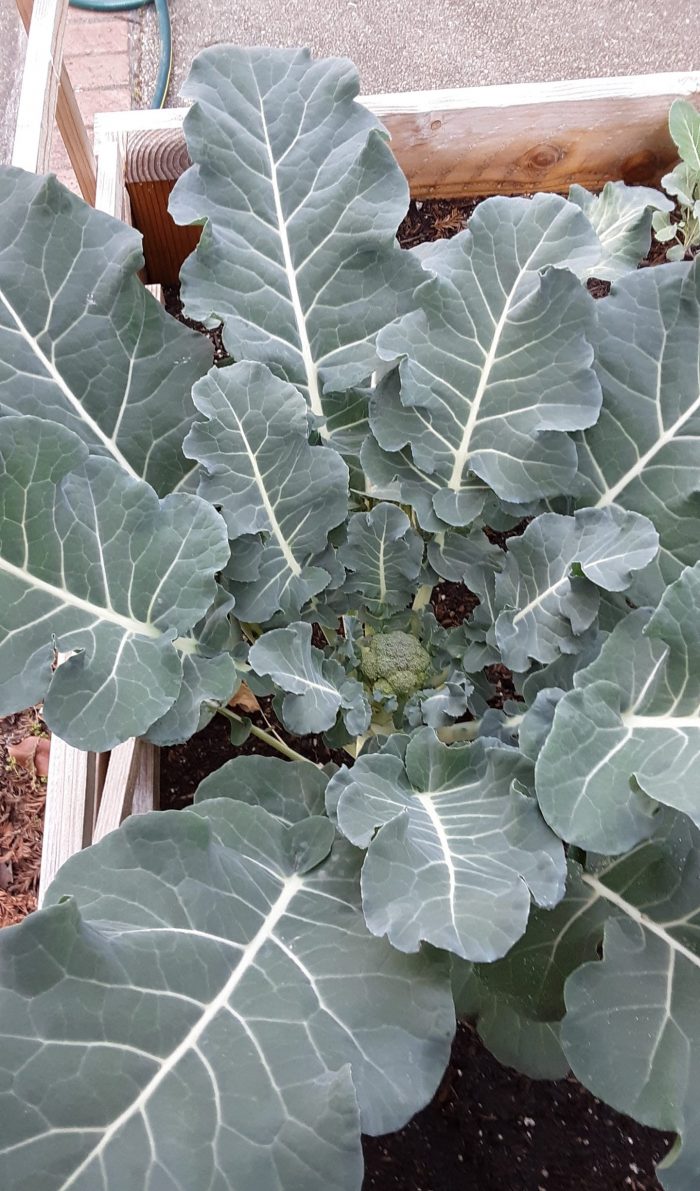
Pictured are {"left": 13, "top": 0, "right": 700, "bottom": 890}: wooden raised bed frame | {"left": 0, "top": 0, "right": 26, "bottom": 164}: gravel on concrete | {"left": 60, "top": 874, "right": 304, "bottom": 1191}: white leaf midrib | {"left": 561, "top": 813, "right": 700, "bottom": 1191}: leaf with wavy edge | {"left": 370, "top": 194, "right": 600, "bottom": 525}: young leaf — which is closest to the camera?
{"left": 60, "top": 874, "right": 304, "bottom": 1191}: white leaf midrib

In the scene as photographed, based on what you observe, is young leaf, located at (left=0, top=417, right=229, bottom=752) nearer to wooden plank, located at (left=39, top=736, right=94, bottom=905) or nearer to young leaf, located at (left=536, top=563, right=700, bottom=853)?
wooden plank, located at (left=39, top=736, right=94, bottom=905)

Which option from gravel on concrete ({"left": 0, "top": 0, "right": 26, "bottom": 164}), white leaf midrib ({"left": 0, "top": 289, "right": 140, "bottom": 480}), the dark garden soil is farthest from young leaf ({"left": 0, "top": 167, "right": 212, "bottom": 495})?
gravel on concrete ({"left": 0, "top": 0, "right": 26, "bottom": 164})

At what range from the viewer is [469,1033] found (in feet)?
3.02

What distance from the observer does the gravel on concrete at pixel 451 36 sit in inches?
75.4

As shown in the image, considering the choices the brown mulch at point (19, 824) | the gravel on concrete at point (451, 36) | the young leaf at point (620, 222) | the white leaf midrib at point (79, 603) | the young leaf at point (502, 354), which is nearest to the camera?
Answer: the white leaf midrib at point (79, 603)

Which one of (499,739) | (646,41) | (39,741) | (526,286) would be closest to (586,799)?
(499,739)

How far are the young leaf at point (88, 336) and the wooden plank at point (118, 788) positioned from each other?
0.28 m

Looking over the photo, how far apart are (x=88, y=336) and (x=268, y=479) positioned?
0.69 ft

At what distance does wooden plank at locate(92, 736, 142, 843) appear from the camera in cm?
89

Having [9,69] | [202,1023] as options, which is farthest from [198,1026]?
[9,69]

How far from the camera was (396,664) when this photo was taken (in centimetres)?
90

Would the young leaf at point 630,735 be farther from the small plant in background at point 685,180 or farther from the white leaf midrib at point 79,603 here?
the small plant in background at point 685,180

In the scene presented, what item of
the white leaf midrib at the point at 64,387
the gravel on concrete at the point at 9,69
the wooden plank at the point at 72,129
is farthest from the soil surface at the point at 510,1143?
the gravel on concrete at the point at 9,69

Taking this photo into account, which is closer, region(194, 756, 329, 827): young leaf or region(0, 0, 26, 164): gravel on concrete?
region(194, 756, 329, 827): young leaf
